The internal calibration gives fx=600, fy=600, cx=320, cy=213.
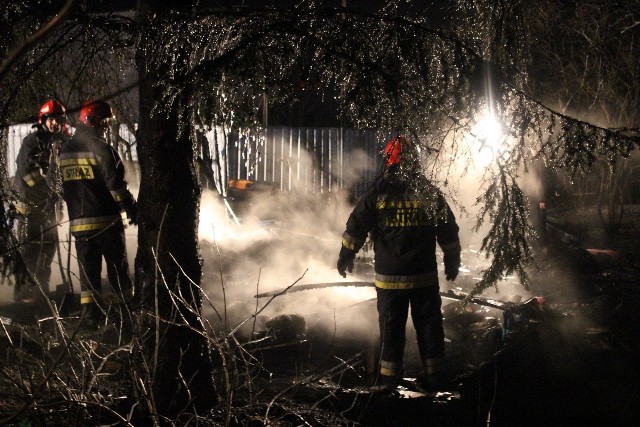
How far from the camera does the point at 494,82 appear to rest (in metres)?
3.17

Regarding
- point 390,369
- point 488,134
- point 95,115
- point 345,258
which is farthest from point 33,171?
point 488,134

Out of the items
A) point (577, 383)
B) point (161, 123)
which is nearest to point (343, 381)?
point (577, 383)

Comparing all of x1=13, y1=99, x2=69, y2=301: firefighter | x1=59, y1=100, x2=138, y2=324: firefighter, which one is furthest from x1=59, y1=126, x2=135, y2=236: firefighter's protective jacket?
x1=13, y1=99, x2=69, y2=301: firefighter

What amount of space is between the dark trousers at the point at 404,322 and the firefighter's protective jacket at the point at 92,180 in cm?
277

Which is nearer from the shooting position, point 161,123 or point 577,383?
point 161,123

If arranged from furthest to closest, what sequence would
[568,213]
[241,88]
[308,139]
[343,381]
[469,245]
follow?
1. [308,139]
2. [568,213]
3. [469,245]
4. [343,381]
5. [241,88]

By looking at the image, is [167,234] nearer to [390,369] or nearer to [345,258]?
[345,258]

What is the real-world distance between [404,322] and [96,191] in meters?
3.34

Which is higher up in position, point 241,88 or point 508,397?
point 241,88

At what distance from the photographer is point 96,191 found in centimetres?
604

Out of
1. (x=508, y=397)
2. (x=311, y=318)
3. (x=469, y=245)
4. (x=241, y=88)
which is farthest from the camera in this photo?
(x=469, y=245)

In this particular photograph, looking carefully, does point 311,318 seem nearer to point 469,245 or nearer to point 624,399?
point 624,399

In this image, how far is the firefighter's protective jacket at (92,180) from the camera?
5.93 metres

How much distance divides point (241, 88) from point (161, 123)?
76 cm
